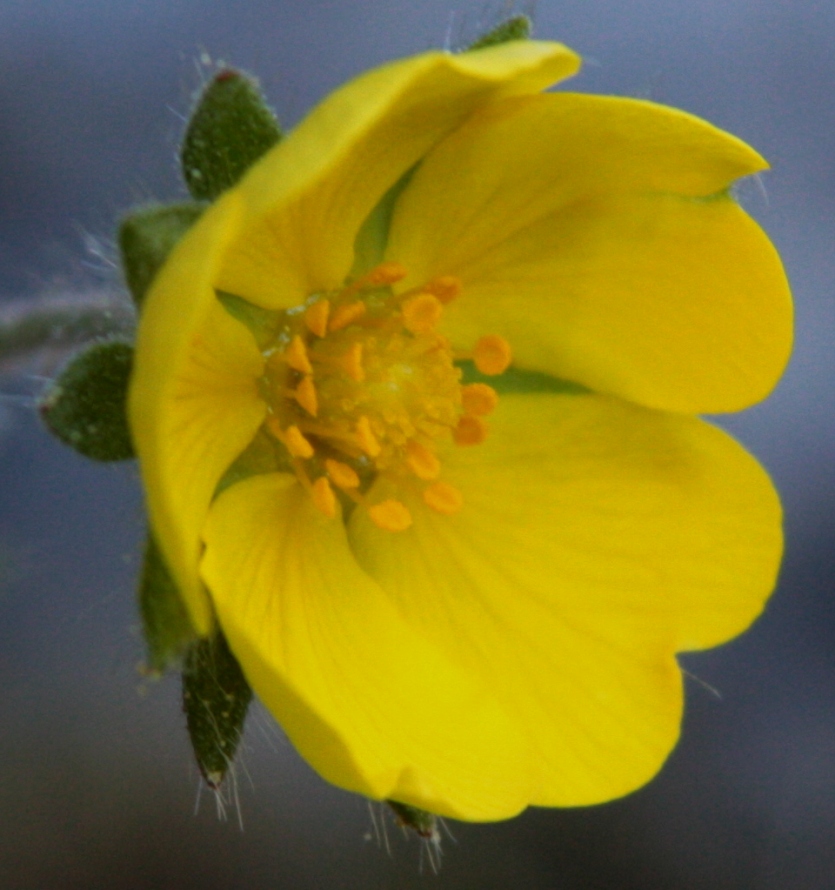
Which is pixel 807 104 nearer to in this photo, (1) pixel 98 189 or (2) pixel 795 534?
(2) pixel 795 534

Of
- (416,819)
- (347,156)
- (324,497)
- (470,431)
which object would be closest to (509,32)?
(347,156)

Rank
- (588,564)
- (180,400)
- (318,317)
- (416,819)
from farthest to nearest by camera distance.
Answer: (588,564) < (318,317) < (416,819) < (180,400)

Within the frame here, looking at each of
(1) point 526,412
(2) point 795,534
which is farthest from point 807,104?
(1) point 526,412

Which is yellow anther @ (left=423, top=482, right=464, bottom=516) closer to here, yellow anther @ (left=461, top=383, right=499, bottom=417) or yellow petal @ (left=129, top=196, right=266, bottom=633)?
yellow anther @ (left=461, top=383, right=499, bottom=417)

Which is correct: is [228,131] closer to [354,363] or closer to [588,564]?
[354,363]

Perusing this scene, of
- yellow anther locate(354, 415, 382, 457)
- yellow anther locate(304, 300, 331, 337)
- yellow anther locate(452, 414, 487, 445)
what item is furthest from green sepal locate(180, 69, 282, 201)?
yellow anther locate(452, 414, 487, 445)

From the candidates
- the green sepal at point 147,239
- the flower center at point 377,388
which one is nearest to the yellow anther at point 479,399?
the flower center at point 377,388

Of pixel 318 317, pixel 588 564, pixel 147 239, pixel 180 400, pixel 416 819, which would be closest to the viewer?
pixel 147 239
